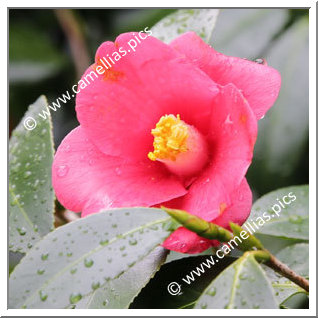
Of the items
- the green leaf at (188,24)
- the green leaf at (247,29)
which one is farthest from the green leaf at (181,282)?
the green leaf at (247,29)

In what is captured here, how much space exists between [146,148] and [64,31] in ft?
3.54

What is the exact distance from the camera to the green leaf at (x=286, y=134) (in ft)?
4.92

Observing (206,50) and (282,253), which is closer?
(206,50)

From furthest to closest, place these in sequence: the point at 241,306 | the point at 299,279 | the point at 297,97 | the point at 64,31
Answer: the point at 64,31 → the point at 297,97 → the point at 299,279 → the point at 241,306

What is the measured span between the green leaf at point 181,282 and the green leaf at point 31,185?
240mm

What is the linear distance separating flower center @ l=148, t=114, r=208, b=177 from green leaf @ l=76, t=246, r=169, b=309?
0.15 metres

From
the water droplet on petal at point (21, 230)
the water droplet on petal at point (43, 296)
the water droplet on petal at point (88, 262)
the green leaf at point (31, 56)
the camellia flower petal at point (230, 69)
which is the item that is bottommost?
the water droplet on petal at point (43, 296)

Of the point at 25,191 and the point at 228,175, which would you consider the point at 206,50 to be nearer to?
the point at 228,175

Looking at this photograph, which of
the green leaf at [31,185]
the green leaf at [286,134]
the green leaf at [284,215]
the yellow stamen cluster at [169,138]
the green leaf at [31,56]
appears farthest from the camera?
the green leaf at [31,56]

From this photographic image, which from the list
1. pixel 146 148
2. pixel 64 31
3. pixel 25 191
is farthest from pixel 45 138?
pixel 64 31

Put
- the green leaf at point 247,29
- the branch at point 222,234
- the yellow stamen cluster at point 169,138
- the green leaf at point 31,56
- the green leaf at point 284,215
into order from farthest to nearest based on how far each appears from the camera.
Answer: the green leaf at point 31,56 → the green leaf at point 247,29 → the green leaf at point 284,215 → the yellow stamen cluster at point 169,138 → the branch at point 222,234

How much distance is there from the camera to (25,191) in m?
1.20

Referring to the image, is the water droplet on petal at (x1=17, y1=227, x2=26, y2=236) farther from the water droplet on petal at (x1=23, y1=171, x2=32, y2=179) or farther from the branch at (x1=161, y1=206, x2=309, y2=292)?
the branch at (x1=161, y1=206, x2=309, y2=292)

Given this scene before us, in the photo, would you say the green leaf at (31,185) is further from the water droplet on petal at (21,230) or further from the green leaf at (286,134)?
the green leaf at (286,134)
